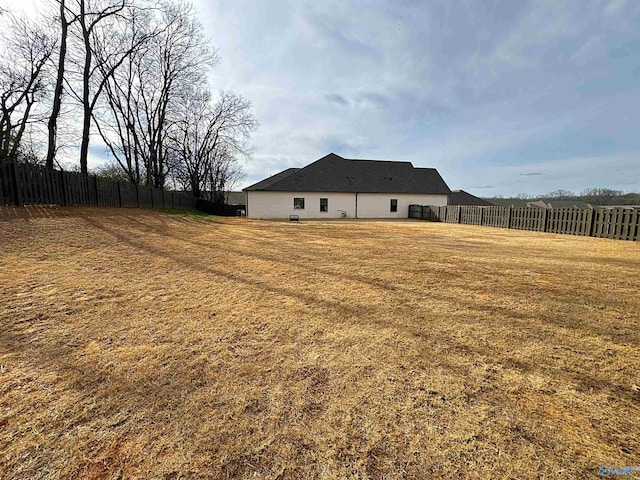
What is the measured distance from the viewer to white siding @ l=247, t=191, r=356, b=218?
950 inches

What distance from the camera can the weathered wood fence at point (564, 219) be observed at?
33.7 ft

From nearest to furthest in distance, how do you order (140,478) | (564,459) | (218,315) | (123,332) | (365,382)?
(140,478)
(564,459)
(365,382)
(123,332)
(218,315)

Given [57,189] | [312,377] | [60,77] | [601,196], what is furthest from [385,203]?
[601,196]

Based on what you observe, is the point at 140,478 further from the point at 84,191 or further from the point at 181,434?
the point at 84,191

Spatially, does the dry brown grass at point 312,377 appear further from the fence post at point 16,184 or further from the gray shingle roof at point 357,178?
the gray shingle roof at point 357,178

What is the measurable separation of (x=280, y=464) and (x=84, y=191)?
15.4 meters

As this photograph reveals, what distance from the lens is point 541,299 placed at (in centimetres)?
354

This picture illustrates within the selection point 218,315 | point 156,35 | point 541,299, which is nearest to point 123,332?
point 218,315

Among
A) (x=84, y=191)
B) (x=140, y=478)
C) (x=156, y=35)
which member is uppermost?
(x=156, y=35)

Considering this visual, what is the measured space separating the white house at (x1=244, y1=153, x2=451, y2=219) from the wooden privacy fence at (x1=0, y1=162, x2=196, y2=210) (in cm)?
979

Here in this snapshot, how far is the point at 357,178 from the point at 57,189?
21531 millimetres

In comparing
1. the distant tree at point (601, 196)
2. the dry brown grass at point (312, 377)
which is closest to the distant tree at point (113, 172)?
the dry brown grass at point (312, 377)

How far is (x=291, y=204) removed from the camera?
81.0 ft

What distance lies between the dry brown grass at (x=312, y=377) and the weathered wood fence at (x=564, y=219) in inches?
354
